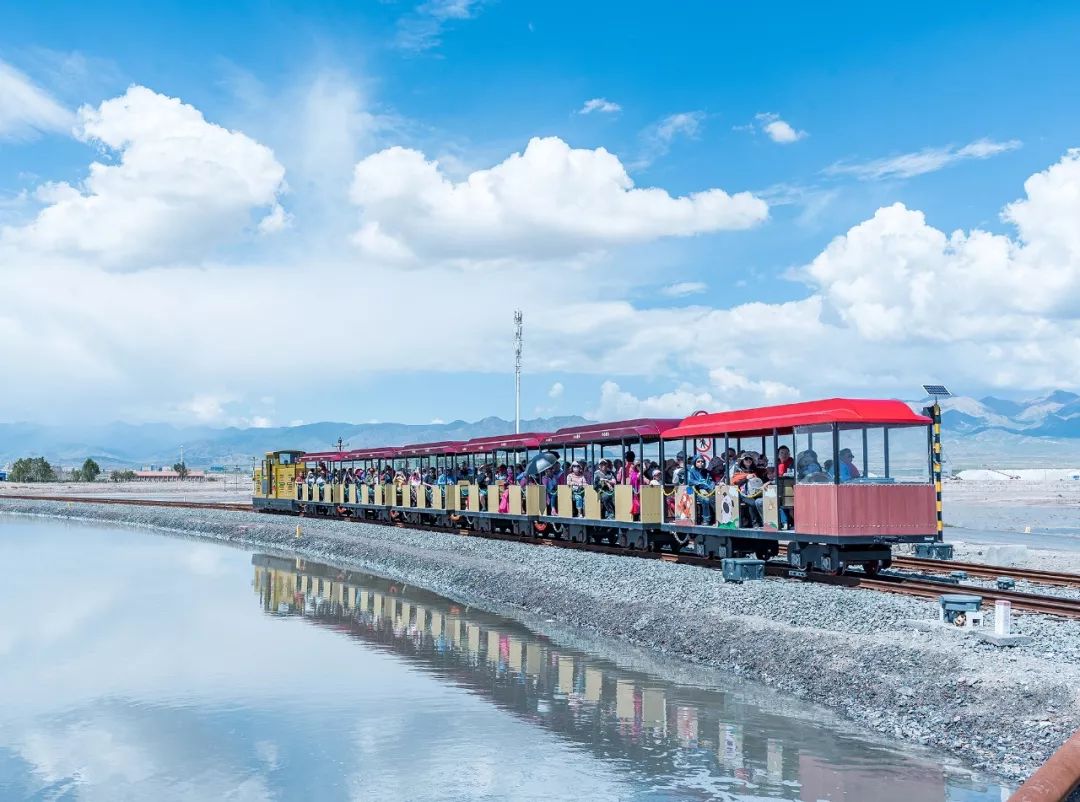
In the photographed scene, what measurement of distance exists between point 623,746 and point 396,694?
3.98 m

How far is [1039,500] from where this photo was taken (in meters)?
70.2

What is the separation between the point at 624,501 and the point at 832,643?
34.2ft

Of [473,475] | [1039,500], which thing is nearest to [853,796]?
[473,475]

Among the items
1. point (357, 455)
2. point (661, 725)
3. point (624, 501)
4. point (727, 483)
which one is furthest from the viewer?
point (357, 455)

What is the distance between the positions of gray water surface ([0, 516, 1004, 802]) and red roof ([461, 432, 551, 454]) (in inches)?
355

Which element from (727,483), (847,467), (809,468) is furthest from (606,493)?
(847,467)

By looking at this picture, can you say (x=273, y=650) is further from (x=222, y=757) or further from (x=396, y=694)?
(x=222, y=757)

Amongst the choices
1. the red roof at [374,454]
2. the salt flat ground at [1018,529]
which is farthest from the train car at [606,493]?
the red roof at [374,454]

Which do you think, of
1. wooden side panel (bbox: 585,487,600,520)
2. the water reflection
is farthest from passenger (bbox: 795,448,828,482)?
wooden side panel (bbox: 585,487,600,520)

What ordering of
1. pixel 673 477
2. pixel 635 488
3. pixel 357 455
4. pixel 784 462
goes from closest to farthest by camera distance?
pixel 784 462
pixel 673 477
pixel 635 488
pixel 357 455

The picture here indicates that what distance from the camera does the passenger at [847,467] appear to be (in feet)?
55.8

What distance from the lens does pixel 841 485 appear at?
661 inches

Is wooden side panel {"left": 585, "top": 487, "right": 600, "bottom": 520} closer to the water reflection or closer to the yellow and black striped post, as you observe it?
the water reflection

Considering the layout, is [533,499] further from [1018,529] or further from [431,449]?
[1018,529]
